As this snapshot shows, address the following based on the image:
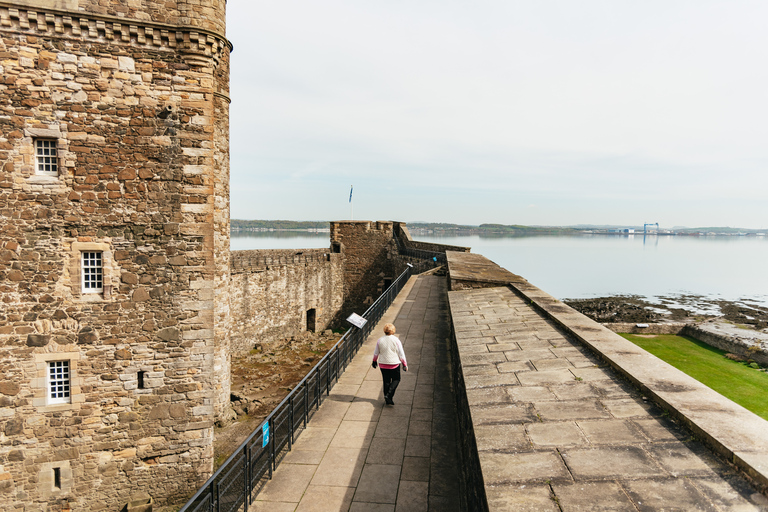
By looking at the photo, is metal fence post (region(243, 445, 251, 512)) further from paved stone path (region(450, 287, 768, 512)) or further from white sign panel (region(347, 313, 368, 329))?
white sign panel (region(347, 313, 368, 329))

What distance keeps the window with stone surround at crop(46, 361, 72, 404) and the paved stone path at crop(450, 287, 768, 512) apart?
25.6 ft

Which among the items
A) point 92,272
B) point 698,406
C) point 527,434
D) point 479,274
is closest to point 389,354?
point 527,434

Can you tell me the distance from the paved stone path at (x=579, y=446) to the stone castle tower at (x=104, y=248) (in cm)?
638

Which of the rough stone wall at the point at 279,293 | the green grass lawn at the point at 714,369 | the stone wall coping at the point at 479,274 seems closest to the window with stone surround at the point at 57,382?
the stone wall coping at the point at 479,274

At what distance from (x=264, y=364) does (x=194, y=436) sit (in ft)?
38.8

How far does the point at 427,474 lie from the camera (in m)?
5.47

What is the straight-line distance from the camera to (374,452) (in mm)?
5957

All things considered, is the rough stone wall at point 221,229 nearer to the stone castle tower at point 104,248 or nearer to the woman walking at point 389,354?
the stone castle tower at point 104,248

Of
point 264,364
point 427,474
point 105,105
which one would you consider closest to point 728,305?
point 264,364

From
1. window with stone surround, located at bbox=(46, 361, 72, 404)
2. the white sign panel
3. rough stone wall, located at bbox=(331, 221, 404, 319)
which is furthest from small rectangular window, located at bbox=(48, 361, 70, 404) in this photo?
rough stone wall, located at bbox=(331, 221, 404, 319)

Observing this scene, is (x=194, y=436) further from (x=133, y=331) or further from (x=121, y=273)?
(x=121, y=273)

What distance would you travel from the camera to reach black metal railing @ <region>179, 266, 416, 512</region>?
15.9 ft

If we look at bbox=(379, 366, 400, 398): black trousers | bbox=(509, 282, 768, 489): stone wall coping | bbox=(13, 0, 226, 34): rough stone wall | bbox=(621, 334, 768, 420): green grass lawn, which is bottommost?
bbox=(621, 334, 768, 420): green grass lawn

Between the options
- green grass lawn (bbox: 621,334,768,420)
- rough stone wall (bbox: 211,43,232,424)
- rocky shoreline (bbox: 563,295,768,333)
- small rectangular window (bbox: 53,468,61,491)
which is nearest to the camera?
small rectangular window (bbox: 53,468,61,491)
